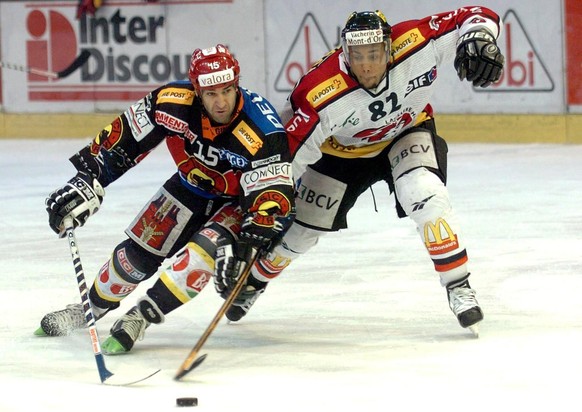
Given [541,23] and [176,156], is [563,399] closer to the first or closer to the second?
[176,156]

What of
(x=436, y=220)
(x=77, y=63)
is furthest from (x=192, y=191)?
(x=77, y=63)

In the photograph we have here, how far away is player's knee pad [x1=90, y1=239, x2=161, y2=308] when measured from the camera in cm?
487

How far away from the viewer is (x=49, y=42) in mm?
11781

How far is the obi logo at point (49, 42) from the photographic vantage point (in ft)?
38.4

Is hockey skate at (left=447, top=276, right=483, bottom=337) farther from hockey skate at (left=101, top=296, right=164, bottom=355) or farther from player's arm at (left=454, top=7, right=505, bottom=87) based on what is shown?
hockey skate at (left=101, top=296, right=164, bottom=355)

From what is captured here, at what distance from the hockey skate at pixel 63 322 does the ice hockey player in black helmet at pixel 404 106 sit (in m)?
1.02

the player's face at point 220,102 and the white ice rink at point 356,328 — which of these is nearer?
the white ice rink at point 356,328

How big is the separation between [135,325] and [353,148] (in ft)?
3.52

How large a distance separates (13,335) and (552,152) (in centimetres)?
542

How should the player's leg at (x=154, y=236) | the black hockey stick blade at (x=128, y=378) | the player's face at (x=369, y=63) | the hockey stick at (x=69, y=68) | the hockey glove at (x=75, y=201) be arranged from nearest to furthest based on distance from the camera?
the black hockey stick blade at (x=128, y=378)
the hockey glove at (x=75, y=201)
the player's face at (x=369, y=63)
the player's leg at (x=154, y=236)
the hockey stick at (x=69, y=68)

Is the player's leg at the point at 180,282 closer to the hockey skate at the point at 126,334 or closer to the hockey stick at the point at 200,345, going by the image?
the hockey skate at the point at 126,334

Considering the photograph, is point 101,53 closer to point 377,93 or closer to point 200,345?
point 377,93

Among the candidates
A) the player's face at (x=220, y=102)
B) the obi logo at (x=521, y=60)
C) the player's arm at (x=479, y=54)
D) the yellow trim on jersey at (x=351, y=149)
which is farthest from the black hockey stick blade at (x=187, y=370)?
the obi logo at (x=521, y=60)

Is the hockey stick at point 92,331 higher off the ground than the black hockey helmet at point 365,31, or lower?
lower
